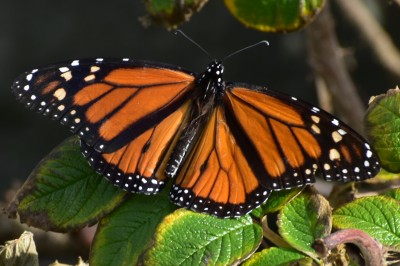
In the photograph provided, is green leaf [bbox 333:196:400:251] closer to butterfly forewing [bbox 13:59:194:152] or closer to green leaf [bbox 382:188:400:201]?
green leaf [bbox 382:188:400:201]

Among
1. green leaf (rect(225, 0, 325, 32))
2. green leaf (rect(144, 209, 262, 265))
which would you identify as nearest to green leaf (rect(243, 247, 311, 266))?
green leaf (rect(144, 209, 262, 265))

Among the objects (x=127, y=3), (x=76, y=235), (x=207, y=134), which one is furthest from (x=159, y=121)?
(x=127, y=3)

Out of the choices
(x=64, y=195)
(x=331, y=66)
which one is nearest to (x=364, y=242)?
(x=64, y=195)

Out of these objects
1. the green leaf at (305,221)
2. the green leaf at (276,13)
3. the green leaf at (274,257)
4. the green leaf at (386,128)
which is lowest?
the green leaf at (274,257)

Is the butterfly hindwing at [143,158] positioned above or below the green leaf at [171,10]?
below

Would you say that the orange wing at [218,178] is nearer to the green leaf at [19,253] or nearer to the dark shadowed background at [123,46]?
the green leaf at [19,253]

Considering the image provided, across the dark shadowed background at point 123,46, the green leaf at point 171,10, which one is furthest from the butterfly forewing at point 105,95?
the dark shadowed background at point 123,46

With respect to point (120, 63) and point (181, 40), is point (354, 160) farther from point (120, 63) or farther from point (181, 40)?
point (181, 40)
